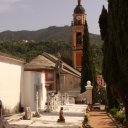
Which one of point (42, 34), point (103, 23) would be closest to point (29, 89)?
point (103, 23)

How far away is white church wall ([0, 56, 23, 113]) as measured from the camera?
23094mm

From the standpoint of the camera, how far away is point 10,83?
2466 centimetres

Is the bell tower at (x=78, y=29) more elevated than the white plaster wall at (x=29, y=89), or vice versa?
the bell tower at (x=78, y=29)

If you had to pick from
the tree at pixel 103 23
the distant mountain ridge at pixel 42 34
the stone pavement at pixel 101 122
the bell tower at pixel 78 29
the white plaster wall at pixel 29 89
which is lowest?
the stone pavement at pixel 101 122

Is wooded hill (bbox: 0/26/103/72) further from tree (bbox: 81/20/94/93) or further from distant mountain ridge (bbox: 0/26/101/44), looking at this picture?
distant mountain ridge (bbox: 0/26/101/44)

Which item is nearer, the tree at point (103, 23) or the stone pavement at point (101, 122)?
the stone pavement at point (101, 122)

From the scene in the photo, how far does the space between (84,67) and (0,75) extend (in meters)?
28.6

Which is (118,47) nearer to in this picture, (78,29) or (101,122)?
(101,122)

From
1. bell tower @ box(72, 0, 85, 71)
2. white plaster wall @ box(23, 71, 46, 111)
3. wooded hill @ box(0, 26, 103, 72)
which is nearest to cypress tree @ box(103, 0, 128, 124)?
white plaster wall @ box(23, 71, 46, 111)

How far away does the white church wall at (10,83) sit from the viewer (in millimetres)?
23094

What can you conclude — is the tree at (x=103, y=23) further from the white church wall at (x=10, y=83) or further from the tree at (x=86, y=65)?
the tree at (x=86, y=65)

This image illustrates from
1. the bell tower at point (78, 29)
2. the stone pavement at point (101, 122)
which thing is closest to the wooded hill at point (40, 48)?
the bell tower at point (78, 29)

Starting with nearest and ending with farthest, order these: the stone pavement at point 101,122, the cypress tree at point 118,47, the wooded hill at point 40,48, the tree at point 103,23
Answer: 1. the cypress tree at point 118,47
2. the stone pavement at point 101,122
3. the tree at point 103,23
4. the wooded hill at point 40,48

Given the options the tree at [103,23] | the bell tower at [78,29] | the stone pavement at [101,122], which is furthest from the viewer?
the bell tower at [78,29]
